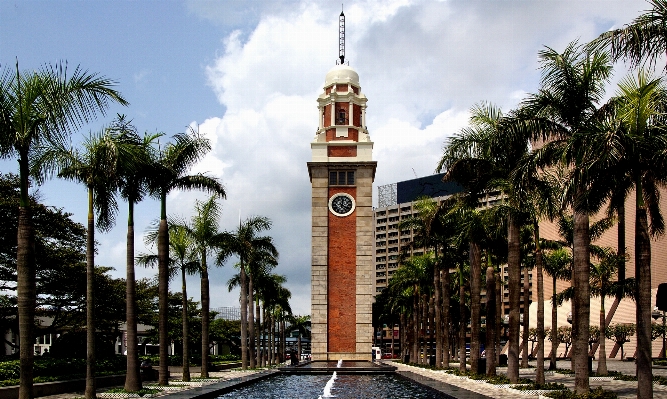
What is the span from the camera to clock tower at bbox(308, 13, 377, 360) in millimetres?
63750

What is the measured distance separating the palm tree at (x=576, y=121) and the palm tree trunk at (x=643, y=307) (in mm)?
1528

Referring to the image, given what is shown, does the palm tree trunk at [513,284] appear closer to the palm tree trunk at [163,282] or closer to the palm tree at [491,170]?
the palm tree at [491,170]

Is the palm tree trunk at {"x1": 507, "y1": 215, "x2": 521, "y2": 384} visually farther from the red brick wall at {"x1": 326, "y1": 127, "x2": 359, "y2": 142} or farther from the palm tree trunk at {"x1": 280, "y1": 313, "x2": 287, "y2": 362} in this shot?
the palm tree trunk at {"x1": 280, "y1": 313, "x2": 287, "y2": 362}

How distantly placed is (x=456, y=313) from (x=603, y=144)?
68.0 metres

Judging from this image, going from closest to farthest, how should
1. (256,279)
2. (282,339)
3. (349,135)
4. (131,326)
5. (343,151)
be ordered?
(131,326), (256,279), (343,151), (349,135), (282,339)

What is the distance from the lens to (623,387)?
2555cm

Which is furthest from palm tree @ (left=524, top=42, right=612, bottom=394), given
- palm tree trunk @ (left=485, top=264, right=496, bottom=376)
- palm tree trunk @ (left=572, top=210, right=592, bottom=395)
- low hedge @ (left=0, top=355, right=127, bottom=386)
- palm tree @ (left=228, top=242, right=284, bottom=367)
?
palm tree @ (left=228, top=242, right=284, bottom=367)

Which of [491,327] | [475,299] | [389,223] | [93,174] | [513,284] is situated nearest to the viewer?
[93,174]

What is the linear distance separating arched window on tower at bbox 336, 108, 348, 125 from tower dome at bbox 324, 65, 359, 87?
272 centimetres

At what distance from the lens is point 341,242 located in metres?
65.1

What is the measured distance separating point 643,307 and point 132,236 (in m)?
15.0

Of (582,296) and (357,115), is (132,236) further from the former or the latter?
(357,115)

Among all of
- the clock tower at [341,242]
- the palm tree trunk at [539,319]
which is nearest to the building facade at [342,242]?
the clock tower at [341,242]

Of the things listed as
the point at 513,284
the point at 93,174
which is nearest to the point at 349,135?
the point at 513,284
